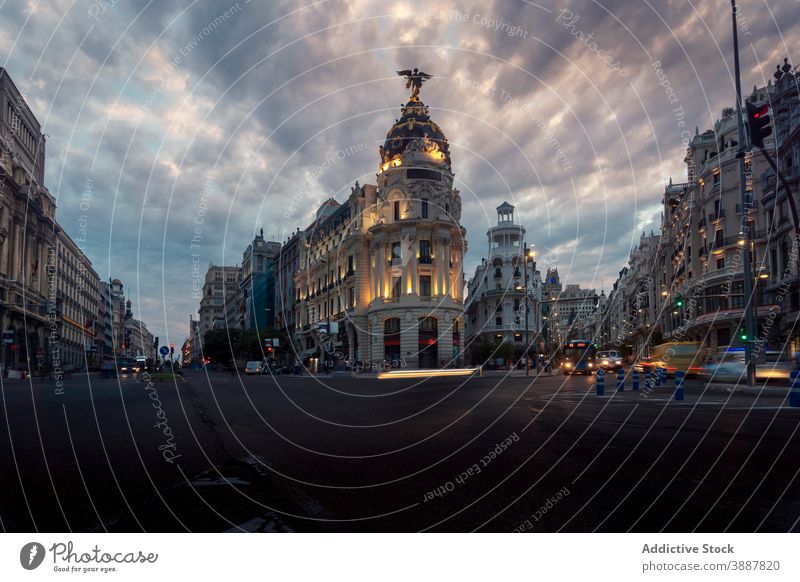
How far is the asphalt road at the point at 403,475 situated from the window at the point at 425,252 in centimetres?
5363

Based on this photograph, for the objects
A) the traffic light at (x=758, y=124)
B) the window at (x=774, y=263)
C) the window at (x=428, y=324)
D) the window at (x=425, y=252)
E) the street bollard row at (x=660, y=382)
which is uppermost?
the window at (x=425, y=252)

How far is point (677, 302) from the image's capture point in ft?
95.5

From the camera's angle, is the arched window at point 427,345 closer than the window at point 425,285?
Yes

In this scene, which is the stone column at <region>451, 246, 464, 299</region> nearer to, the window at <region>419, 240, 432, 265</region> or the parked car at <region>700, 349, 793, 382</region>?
the window at <region>419, 240, 432, 265</region>

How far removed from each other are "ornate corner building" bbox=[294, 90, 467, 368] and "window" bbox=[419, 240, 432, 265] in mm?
117

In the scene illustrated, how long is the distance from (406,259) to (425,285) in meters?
3.85

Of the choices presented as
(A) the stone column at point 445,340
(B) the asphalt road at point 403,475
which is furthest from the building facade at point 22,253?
(B) the asphalt road at point 403,475

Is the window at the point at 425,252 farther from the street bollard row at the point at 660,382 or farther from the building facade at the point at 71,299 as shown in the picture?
the building facade at the point at 71,299

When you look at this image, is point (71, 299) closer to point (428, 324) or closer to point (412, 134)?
point (412, 134)

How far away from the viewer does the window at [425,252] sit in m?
64.8

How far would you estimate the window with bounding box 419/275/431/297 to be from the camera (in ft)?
212

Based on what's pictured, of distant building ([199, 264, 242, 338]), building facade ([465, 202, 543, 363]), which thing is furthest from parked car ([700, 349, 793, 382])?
distant building ([199, 264, 242, 338])
